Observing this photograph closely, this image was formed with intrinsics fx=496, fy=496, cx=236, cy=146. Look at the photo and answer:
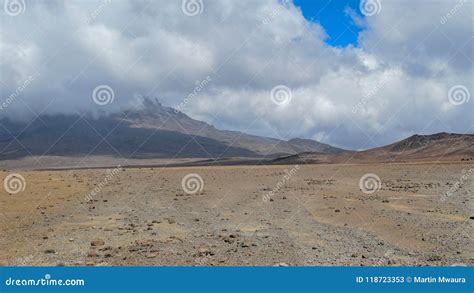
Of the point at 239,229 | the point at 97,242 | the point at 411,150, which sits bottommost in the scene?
the point at 97,242

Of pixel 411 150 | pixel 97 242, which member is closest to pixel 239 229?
pixel 97 242

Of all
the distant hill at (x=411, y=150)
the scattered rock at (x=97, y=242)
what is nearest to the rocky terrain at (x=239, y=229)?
the scattered rock at (x=97, y=242)

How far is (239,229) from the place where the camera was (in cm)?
1296

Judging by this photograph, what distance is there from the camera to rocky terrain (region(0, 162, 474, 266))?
9688 millimetres

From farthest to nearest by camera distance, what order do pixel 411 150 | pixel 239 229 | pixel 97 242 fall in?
1. pixel 411 150
2. pixel 239 229
3. pixel 97 242

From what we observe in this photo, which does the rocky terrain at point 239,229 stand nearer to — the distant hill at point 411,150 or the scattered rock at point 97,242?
the scattered rock at point 97,242

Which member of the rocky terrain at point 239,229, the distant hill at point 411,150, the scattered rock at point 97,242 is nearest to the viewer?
the rocky terrain at point 239,229

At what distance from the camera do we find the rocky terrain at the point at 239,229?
31.8 ft

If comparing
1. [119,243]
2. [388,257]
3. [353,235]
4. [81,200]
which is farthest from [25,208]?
[388,257]

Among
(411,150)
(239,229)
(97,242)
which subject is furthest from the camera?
(411,150)

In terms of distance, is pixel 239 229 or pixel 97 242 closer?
pixel 97 242

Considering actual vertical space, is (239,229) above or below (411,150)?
below

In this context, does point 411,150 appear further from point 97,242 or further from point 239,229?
point 97,242

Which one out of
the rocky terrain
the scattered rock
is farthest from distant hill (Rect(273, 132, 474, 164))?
the scattered rock
